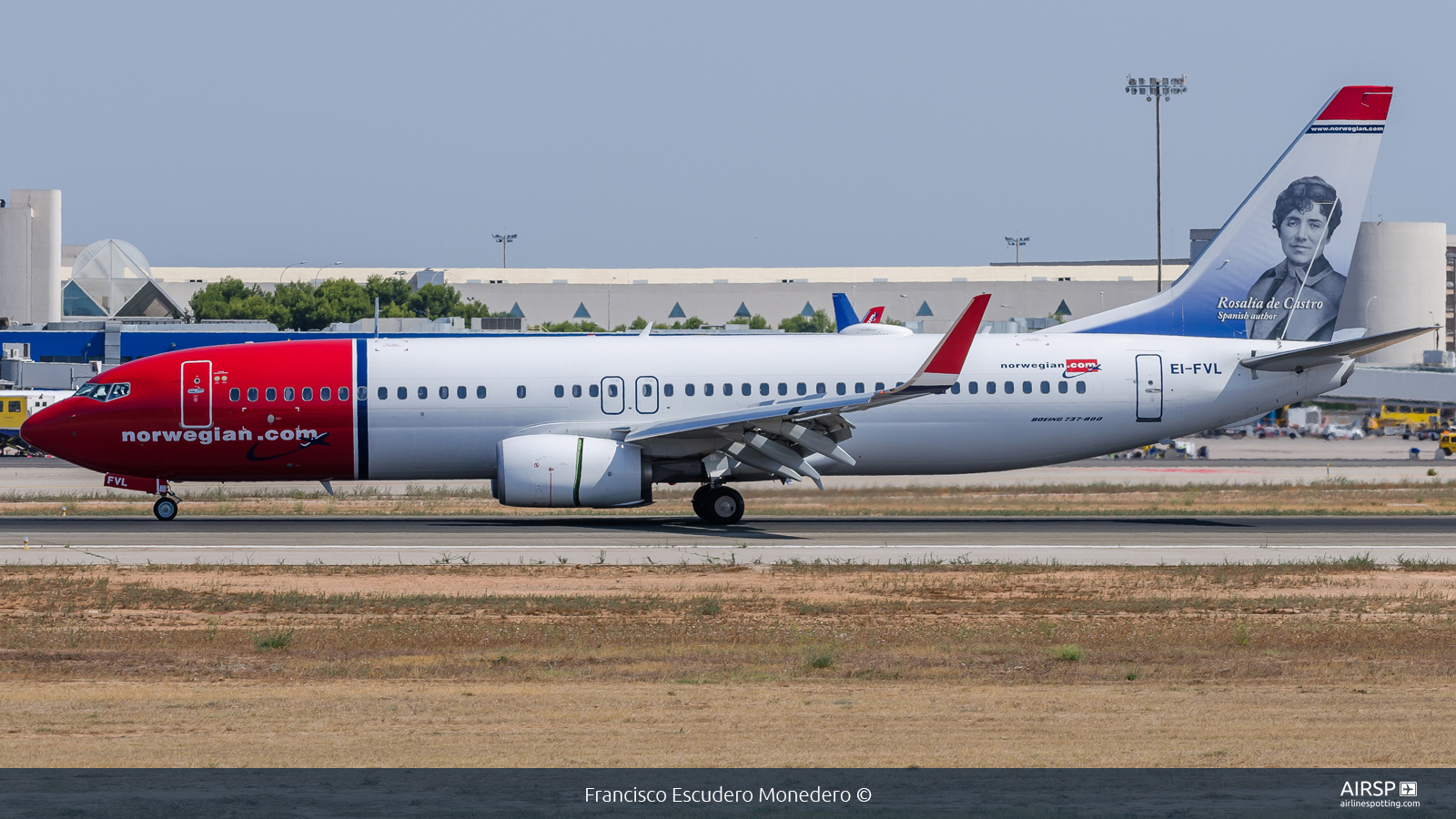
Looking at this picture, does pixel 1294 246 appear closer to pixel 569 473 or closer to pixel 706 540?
pixel 706 540

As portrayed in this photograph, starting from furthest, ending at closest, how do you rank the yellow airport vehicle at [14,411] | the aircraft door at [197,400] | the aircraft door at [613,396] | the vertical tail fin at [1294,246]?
the yellow airport vehicle at [14,411] < the vertical tail fin at [1294,246] < the aircraft door at [613,396] < the aircraft door at [197,400]

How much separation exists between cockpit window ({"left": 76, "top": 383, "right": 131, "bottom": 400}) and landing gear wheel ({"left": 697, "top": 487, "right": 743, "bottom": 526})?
13.0 m

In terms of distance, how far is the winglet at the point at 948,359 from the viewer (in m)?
30.2

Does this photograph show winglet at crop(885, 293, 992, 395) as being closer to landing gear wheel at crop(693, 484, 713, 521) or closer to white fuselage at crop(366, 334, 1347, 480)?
white fuselage at crop(366, 334, 1347, 480)

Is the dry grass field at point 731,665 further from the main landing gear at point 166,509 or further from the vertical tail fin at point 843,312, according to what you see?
the vertical tail fin at point 843,312

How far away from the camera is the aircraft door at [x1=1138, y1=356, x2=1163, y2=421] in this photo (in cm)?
3466

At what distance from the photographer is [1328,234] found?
36.4 metres

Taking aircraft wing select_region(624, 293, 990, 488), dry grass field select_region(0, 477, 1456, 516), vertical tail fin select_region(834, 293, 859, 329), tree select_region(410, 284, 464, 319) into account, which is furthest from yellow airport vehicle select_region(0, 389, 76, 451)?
tree select_region(410, 284, 464, 319)

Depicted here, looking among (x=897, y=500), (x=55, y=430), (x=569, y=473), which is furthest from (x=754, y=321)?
(x=569, y=473)

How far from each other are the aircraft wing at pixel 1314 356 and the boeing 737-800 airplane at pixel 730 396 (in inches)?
2.1
